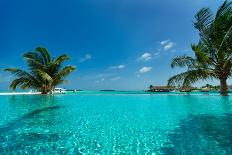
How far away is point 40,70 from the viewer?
18.9 metres

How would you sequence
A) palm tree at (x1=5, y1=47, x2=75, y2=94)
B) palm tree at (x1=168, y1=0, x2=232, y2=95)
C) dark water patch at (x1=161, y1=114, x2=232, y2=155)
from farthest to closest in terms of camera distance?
palm tree at (x1=5, y1=47, x2=75, y2=94), palm tree at (x1=168, y1=0, x2=232, y2=95), dark water patch at (x1=161, y1=114, x2=232, y2=155)

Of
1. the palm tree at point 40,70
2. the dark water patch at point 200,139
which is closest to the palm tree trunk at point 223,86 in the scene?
the dark water patch at point 200,139

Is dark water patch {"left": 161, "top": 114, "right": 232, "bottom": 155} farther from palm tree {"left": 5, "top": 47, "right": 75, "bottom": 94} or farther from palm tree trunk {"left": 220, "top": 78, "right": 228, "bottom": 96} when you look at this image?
palm tree {"left": 5, "top": 47, "right": 75, "bottom": 94}

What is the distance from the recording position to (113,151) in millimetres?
3383

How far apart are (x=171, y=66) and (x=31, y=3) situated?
13.4 metres

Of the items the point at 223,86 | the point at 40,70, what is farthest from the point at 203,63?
the point at 40,70

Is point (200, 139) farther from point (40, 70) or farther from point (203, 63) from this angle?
point (40, 70)

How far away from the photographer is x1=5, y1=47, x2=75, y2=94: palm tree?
19375mm

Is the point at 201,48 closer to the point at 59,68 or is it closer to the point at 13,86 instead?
the point at 59,68

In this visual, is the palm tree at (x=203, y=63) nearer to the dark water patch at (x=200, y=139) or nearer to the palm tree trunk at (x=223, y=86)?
the palm tree trunk at (x=223, y=86)

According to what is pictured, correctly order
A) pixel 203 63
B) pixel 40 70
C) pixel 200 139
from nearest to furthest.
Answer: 1. pixel 200 139
2. pixel 203 63
3. pixel 40 70

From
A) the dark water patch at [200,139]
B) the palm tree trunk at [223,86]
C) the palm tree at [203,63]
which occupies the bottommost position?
the dark water patch at [200,139]

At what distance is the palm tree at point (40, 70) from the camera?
763 inches

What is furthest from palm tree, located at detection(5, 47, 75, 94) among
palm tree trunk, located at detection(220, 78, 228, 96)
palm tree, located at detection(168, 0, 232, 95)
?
palm tree trunk, located at detection(220, 78, 228, 96)
